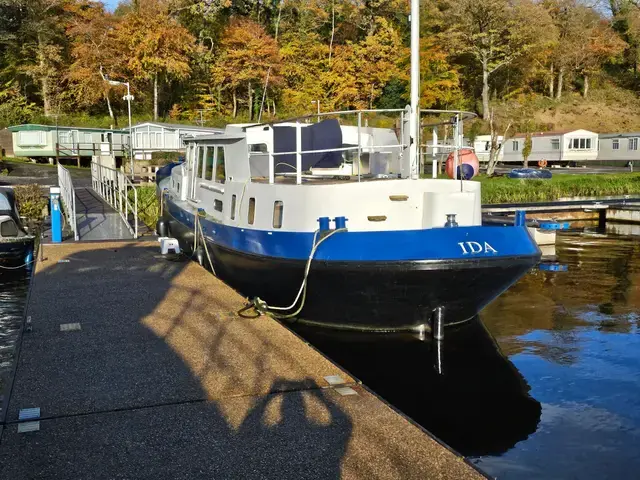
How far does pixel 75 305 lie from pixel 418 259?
5.37m

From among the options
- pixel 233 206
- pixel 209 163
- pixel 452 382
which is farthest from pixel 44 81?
pixel 452 382

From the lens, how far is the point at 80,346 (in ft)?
27.4

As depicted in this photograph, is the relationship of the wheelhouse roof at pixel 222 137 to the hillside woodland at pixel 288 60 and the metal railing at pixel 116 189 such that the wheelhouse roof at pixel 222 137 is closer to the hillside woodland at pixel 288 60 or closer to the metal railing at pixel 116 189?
the metal railing at pixel 116 189

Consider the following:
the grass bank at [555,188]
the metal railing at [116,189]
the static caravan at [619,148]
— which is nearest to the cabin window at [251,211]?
the metal railing at [116,189]

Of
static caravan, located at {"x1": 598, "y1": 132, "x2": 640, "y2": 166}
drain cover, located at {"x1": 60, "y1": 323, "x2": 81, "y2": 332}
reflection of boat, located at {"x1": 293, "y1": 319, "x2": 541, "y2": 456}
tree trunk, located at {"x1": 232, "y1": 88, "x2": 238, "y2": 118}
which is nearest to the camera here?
reflection of boat, located at {"x1": 293, "y1": 319, "x2": 541, "y2": 456}

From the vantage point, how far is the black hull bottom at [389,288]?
10.5 meters

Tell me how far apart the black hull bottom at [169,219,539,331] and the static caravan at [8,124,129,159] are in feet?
129

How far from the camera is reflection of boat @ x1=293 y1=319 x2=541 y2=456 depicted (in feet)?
27.8

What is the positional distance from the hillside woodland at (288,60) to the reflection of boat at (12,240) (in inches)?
1591

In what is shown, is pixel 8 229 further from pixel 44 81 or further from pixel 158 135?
pixel 44 81

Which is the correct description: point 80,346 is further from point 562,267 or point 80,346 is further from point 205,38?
point 205,38

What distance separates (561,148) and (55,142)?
43.3 metres

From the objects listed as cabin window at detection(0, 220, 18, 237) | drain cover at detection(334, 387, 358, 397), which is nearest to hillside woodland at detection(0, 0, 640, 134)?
cabin window at detection(0, 220, 18, 237)

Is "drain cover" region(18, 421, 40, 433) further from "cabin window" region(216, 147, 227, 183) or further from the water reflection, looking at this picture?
"cabin window" region(216, 147, 227, 183)
